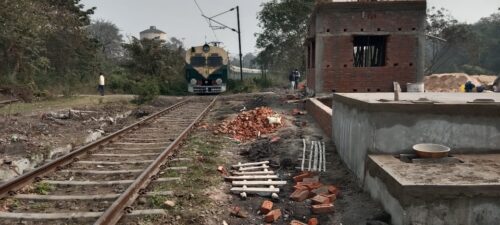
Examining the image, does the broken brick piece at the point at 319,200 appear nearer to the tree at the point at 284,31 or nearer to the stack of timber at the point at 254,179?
the stack of timber at the point at 254,179

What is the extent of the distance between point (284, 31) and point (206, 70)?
22.0m

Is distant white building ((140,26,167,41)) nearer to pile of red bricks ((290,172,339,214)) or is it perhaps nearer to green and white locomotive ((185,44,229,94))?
green and white locomotive ((185,44,229,94))

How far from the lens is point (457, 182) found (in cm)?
468

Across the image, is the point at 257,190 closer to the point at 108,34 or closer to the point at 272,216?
the point at 272,216

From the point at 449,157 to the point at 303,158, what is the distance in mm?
2820

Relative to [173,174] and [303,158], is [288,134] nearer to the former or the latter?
[303,158]

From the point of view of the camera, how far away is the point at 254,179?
7.05m

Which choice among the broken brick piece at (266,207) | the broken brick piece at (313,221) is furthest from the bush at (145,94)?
the broken brick piece at (313,221)

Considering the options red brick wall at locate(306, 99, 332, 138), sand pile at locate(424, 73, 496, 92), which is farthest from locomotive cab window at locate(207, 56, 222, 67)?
sand pile at locate(424, 73, 496, 92)

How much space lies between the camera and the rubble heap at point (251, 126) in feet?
36.9

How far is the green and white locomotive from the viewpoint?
2588 cm

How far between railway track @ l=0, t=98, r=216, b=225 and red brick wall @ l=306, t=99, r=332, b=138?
11.7ft

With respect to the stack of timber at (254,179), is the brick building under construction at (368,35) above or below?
above

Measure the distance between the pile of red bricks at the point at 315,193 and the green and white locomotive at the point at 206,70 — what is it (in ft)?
63.6
